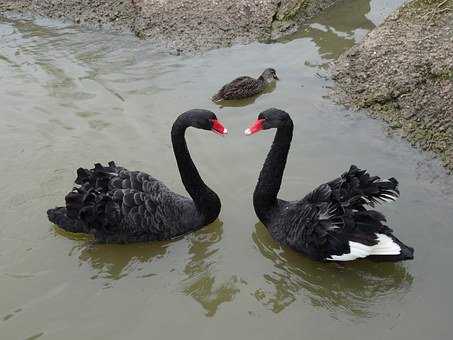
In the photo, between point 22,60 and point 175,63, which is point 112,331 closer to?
point 175,63

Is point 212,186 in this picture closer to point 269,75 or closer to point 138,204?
point 138,204

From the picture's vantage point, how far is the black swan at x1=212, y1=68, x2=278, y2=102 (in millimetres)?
5891

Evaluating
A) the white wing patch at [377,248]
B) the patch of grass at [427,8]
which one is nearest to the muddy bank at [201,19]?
the patch of grass at [427,8]

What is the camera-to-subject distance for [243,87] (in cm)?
595

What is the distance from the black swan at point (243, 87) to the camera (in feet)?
19.3

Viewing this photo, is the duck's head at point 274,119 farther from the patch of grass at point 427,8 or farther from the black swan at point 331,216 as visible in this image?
the patch of grass at point 427,8

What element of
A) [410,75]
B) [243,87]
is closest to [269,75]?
[243,87]

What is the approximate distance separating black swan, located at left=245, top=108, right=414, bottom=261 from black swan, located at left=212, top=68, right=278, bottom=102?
6.19ft

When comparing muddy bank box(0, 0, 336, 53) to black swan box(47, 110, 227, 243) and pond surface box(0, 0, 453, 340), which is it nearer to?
Answer: pond surface box(0, 0, 453, 340)

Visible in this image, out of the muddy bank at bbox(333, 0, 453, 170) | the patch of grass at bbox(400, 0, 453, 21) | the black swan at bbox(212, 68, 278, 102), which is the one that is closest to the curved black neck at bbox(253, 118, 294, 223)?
the muddy bank at bbox(333, 0, 453, 170)

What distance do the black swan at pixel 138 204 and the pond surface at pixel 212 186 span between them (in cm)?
13

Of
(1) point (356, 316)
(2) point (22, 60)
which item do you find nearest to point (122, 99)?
(2) point (22, 60)

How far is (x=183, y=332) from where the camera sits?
345cm

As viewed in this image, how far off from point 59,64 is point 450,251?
5.05 m
